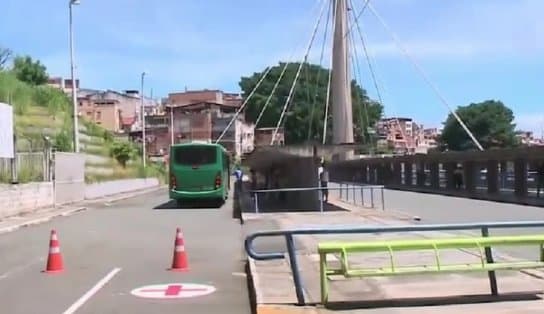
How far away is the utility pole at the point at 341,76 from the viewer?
6494cm

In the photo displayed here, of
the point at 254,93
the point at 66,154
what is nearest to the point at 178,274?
the point at 66,154

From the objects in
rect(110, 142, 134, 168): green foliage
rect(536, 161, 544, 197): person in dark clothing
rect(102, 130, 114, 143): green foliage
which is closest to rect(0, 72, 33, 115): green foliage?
rect(110, 142, 134, 168): green foliage

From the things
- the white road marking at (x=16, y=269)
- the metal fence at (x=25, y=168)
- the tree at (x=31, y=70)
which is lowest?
the white road marking at (x=16, y=269)

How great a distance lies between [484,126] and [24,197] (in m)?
95.6

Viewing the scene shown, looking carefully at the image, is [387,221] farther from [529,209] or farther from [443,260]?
[443,260]

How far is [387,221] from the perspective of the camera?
81.1 feet

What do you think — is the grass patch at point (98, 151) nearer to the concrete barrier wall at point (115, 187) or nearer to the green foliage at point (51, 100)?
the concrete barrier wall at point (115, 187)

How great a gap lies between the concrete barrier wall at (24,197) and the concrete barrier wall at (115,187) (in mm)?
11447

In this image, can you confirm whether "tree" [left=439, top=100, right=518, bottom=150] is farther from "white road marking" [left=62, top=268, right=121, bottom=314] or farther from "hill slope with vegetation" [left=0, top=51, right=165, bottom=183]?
"white road marking" [left=62, top=268, right=121, bottom=314]

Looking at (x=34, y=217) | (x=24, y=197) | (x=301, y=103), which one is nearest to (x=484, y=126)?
(x=301, y=103)

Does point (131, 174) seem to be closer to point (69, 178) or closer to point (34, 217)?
point (69, 178)

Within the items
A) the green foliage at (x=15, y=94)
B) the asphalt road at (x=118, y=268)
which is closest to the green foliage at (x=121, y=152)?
the green foliage at (x=15, y=94)

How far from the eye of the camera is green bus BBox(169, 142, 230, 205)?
126 feet

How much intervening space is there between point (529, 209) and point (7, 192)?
18491mm
